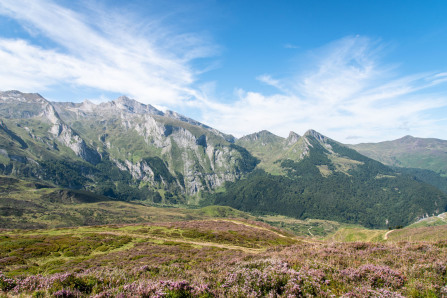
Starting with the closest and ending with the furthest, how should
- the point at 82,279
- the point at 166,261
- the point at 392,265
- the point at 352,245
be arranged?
the point at 82,279 < the point at 392,265 < the point at 352,245 < the point at 166,261

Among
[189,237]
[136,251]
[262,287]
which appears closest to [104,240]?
[136,251]

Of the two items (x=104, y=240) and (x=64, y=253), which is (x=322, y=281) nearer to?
(x=64, y=253)

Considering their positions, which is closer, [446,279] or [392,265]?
[446,279]

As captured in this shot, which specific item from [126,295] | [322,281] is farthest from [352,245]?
[126,295]

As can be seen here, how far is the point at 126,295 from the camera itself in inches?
311

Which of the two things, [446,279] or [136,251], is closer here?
[446,279]

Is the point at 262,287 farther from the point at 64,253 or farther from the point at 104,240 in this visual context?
the point at 104,240

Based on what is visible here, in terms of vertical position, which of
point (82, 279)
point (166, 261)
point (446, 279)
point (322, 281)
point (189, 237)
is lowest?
point (189, 237)

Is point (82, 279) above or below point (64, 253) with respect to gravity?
above

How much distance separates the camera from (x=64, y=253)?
28797 millimetres

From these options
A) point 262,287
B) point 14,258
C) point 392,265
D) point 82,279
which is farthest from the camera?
point 14,258

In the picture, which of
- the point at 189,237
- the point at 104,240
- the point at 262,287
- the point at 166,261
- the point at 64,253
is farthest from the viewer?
the point at 189,237

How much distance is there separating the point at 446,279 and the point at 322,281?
4.60m

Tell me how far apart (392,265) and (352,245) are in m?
4.79
